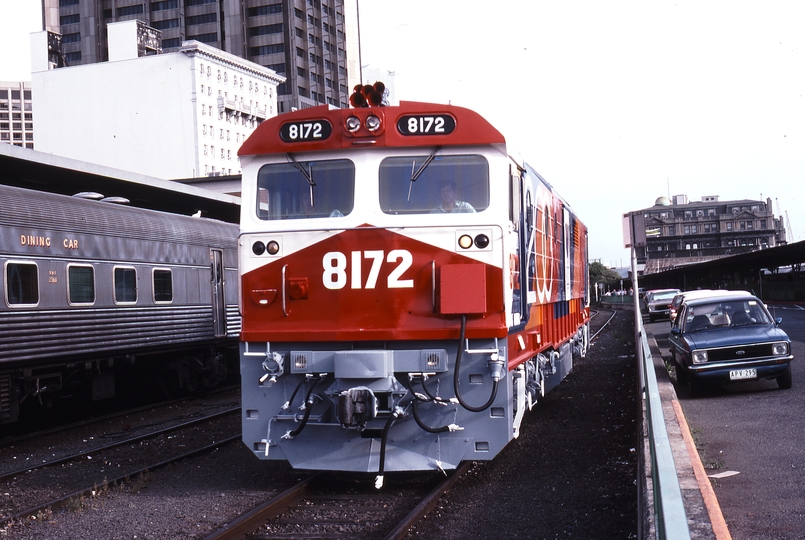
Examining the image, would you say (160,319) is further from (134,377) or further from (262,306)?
(262,306)

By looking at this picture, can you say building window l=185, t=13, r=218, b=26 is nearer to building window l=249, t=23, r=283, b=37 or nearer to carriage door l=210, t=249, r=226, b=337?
building window l=249, t=23, r=283, b=37

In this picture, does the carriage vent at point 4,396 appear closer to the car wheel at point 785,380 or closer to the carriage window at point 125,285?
the carriage window at point 125,285

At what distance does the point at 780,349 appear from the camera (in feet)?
46.5

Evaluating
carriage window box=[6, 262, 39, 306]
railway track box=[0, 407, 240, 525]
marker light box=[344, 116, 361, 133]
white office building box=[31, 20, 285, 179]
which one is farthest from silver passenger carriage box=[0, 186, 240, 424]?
white office building box=[31, 20, 285, 179]

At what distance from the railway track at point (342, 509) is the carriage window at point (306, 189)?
258cm

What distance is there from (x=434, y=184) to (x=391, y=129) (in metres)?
0.65

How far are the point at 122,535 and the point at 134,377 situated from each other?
428 inches

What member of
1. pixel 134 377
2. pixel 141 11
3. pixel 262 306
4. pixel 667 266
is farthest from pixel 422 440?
pixel 667 266

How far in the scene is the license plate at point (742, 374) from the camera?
14133mm

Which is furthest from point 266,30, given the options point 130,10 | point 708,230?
point 708,230

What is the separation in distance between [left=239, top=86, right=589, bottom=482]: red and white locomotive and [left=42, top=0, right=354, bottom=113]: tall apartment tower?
9576 cm

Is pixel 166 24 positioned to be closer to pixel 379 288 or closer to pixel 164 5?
pixel 164 5

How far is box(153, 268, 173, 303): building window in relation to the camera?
635 inches

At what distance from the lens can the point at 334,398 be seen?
26.2 ft
